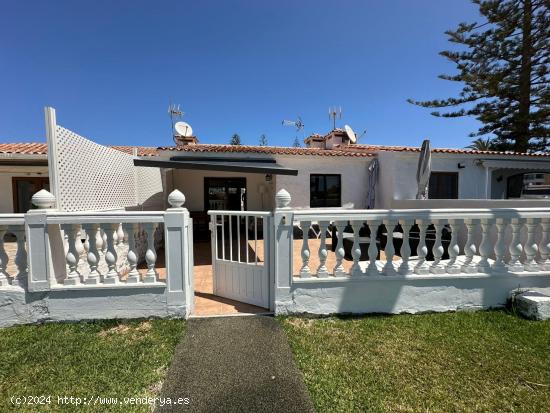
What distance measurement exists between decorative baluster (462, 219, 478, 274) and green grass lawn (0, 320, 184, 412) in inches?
196

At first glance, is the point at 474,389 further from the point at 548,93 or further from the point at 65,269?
the point at 548,93

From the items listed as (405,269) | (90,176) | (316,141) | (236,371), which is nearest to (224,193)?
(90,176)

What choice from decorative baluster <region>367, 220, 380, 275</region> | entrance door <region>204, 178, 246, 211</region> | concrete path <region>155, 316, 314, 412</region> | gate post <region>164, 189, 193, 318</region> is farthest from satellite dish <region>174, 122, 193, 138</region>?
decorative baluster <region>367, 220, 380, 275</region>

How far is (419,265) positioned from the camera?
4.32 metres

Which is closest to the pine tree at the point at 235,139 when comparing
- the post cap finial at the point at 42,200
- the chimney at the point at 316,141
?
the chimney at the point at 316,141

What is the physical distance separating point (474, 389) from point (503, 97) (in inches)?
985

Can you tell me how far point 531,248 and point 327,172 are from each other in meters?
8.50

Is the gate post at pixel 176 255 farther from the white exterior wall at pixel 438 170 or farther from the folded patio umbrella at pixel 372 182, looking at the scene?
the white exterior wall at pixel 438 170

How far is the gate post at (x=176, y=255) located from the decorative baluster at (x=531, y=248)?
6012mm

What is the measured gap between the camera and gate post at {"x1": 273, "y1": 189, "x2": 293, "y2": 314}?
13.2 ft

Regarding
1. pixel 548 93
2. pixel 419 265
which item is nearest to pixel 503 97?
pixel 548 93

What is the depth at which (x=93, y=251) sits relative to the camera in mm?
4055

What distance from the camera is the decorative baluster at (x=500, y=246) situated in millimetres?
4332

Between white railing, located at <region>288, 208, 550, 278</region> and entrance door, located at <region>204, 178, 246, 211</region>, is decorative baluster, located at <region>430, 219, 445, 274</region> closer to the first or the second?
white railing, located at <region>288, 208, 550, 278</region>
